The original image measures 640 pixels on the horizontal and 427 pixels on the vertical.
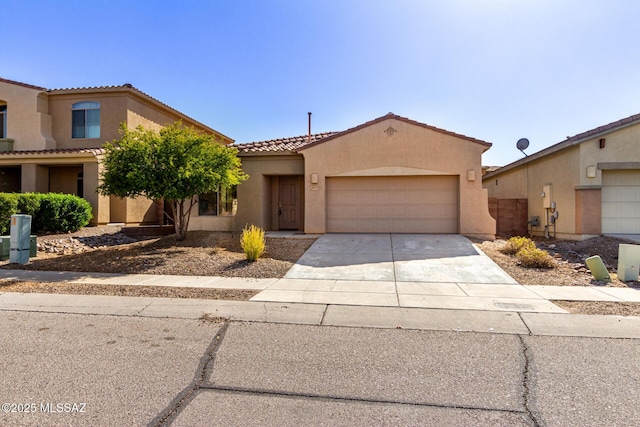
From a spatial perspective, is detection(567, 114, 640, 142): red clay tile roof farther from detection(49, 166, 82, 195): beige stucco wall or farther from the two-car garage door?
detection(49, 166, 82, 195): beige stucco wall

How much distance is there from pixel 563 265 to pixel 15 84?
2541cm

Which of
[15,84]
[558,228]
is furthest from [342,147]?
[15,84]

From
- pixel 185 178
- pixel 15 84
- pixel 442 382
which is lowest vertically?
pixel 442 382

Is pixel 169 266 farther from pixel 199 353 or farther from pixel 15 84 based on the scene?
pixel 15 84

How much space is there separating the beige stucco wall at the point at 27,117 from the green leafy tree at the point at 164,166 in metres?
11.1

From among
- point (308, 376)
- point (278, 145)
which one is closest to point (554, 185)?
point (278, 145)

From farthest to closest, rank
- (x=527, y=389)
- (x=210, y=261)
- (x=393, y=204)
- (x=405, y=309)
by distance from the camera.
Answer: (x=393, y=204) < (x=210, y=261) < (x=405, y=309) < (x=527, y=389)

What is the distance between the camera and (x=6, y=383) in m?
3.63

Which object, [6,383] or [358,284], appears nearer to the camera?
[6,383]

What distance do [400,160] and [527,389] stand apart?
11.0 meters

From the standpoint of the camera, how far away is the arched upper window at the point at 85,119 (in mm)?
19172

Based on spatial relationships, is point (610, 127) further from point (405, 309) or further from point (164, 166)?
point (164, 166)

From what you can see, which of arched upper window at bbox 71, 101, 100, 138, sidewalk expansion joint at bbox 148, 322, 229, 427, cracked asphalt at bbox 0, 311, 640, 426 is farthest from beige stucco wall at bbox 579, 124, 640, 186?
arched upper window at bbox 71, 101, 100, 138

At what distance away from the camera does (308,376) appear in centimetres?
387
